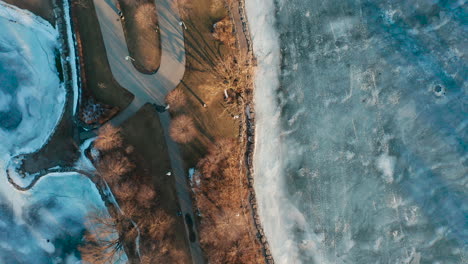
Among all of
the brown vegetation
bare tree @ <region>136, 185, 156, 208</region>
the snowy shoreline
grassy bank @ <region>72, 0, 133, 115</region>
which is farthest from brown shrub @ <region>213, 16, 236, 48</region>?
bare tree @ <region>136, 185, 156, 208</region>

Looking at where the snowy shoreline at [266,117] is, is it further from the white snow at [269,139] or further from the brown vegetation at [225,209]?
the brown vegetation at [225,209]

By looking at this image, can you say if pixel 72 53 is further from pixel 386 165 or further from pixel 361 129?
pixel 386 165

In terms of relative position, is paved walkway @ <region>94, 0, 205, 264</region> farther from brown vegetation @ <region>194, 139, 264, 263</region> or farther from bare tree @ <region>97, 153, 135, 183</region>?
bare tree @ <region>97, 153, 135, 183</region>

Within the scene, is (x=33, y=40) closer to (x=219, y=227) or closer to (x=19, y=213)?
(x=19, y=213)

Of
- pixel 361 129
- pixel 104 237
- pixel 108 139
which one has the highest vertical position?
pixel 108 139

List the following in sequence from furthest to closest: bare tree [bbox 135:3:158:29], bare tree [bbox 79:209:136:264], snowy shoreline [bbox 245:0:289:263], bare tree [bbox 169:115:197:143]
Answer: snowy shoreline [bbox 245:0:289:263] < bare tree [bbox 135:3:158:29] < bare tree [bbox 169:115:197:143] < bare tree [bbox 79:209:136:264]

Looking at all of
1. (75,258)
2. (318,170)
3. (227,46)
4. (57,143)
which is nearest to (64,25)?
(57,143)

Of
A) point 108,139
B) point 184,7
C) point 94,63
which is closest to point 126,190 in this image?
point 108,139
